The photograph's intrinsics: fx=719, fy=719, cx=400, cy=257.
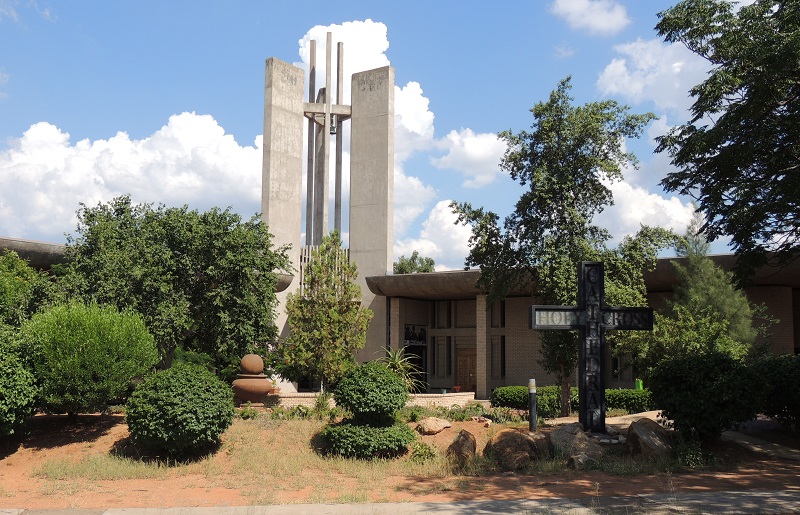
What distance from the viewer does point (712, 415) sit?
592 inches

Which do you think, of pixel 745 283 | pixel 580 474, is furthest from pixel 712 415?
pixel 745 283

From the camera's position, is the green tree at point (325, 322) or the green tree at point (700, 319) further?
the green tree at point (700, 319)

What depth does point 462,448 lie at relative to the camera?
16047 millimetres

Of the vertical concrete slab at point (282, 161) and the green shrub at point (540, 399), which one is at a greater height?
the vertical concrete slab at point (282, 161)

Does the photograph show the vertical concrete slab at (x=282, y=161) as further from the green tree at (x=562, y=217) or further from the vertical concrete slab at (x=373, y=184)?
the green tree at (x=562, y=217)

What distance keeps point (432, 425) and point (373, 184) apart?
26.5 m

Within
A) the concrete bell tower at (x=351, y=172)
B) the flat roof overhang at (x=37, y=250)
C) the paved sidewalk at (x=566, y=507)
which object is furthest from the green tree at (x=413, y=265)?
the paved sidewalk at (x=566, y=507)

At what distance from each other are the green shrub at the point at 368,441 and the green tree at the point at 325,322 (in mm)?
6821

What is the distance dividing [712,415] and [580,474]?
3.25 meters

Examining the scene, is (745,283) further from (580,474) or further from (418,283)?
(418,283)

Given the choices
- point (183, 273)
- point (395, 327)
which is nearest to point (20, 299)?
point (183, 273)

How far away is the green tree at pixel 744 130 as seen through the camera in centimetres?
1566

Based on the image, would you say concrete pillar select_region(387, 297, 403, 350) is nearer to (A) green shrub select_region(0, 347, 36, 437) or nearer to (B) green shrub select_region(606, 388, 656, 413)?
(B) green shrub select_region(606, 388, 656, 413)

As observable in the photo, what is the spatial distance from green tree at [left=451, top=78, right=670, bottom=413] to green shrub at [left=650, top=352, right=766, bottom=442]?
6107mm
